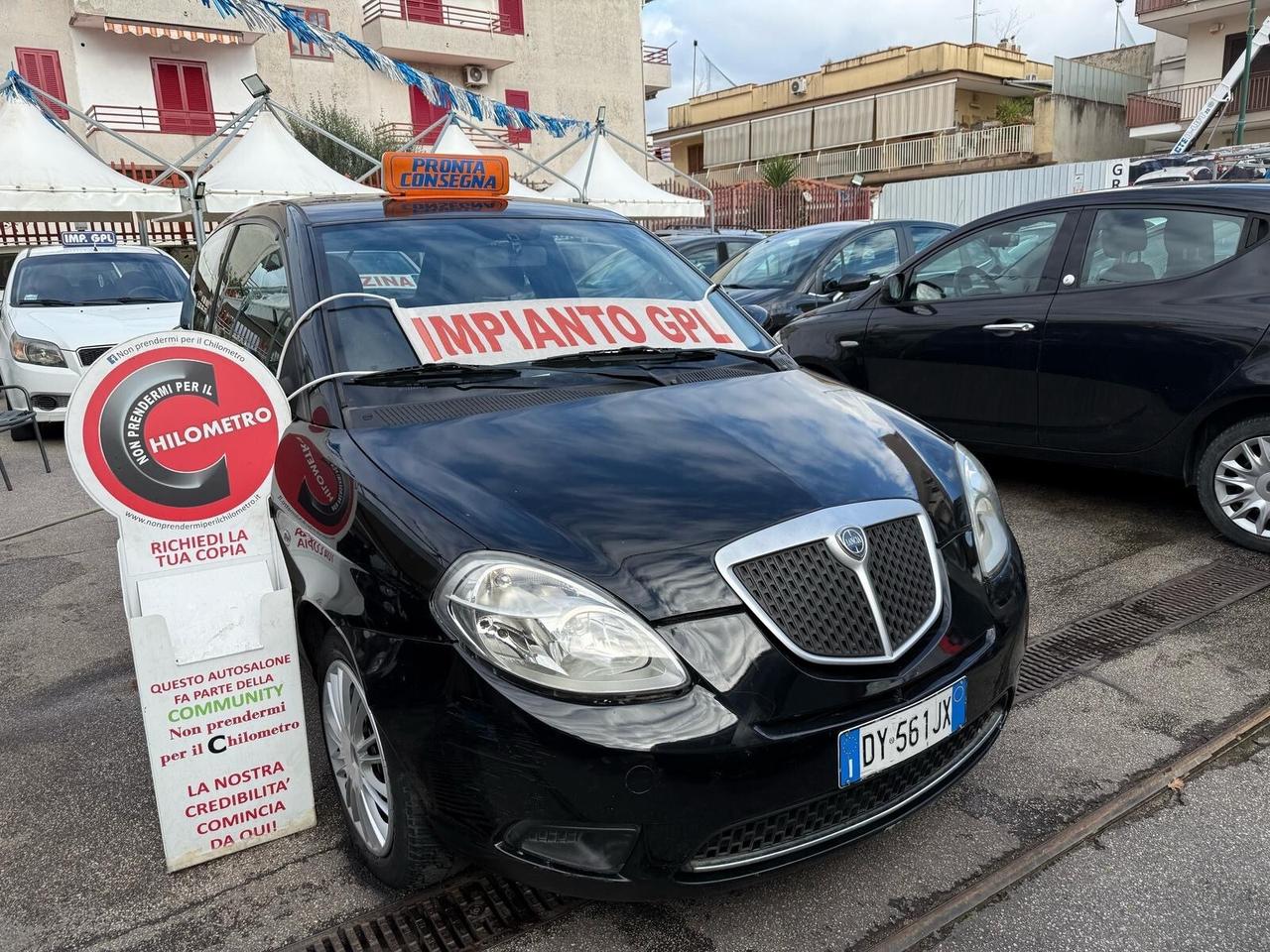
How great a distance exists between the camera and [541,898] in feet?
7.61

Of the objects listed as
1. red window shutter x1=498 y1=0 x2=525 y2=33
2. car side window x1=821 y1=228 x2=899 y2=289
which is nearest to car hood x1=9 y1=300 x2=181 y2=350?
car side window x1=821 y1=228 x2=899 y2=289

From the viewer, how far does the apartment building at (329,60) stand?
2200 centimetres

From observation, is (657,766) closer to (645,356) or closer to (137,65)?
(645,356)

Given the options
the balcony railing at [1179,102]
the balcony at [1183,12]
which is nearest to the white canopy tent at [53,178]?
the balcony railing at [1179,102]

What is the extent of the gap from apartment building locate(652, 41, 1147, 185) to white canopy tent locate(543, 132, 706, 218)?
2026cm

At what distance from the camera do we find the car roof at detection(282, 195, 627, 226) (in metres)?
3.13

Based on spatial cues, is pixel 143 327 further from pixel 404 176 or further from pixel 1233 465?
pixel 1233 465

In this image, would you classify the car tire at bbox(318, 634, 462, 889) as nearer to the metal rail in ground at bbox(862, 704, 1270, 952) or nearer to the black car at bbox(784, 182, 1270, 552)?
the metal rail in ground at bbox(862, 704, 1270, 952)

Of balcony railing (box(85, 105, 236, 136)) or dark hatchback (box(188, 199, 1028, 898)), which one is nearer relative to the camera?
dark hatchback (box(188, 199, 1028, 898))

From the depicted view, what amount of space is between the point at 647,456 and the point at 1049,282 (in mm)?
3292

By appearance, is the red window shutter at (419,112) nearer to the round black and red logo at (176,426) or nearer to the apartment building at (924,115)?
the apartment building at (924,115)

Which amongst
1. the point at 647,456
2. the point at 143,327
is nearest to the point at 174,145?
the point at 143,327

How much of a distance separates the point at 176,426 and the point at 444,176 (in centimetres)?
145

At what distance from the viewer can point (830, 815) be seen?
1.99 m
